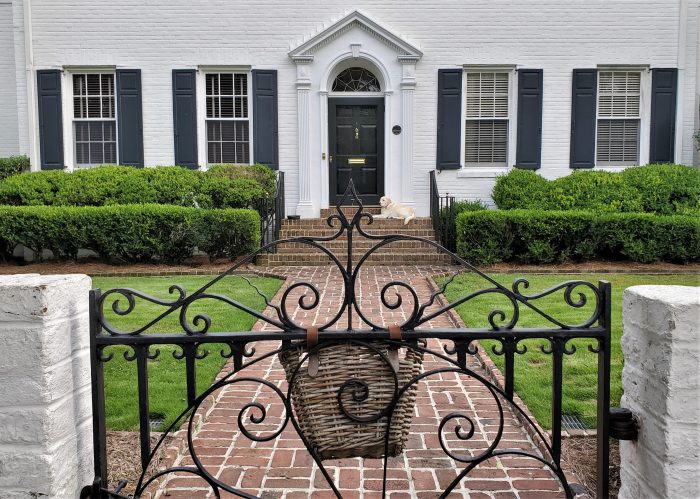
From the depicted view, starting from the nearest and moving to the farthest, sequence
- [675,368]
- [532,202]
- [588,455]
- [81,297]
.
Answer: [675,368]
[81,297]
[588,455]
[532,202]

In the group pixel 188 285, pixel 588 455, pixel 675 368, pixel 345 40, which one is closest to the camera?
pixel 675 368

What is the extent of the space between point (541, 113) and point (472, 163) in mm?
1656

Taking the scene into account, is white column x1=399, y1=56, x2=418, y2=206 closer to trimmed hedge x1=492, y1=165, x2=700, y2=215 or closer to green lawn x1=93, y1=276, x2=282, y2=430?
trimmed hedge x1=492, y1=165, x2=700, y2=215

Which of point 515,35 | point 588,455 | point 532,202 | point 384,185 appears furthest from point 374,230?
point 588,455

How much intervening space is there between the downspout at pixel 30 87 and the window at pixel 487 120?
865 cm

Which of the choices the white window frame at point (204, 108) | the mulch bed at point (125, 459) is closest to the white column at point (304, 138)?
the white window frame at point (204, 108)

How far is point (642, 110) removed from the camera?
41.0 ft

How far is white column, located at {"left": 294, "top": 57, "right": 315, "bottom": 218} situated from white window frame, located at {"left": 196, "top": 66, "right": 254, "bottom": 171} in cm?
102

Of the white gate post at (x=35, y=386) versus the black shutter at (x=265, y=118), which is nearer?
the white gate post at (x=35, y=386)

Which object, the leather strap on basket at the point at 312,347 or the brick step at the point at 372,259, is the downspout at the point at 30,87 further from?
the leather strap on basket at the point at 312,347

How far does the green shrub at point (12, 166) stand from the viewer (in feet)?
39.1

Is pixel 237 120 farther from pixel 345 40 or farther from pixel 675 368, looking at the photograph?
pixel 675 368

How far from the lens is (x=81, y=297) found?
7.32 ft

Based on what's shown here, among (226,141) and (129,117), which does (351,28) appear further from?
(129,117)
